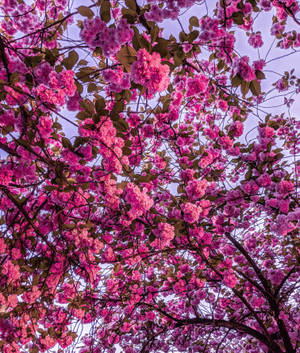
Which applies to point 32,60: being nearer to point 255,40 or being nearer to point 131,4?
point 131,4

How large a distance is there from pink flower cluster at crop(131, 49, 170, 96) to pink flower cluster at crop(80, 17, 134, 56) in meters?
0.33

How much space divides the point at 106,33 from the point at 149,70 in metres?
0.56

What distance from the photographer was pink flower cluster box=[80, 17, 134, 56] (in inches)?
73.6

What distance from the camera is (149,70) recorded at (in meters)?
1.74

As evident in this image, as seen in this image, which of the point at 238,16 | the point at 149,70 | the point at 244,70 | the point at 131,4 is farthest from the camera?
the point at 238,16

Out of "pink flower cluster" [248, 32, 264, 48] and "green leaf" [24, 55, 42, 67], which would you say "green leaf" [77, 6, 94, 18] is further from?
"pink flower cluster" [248, 32, 264, 48]

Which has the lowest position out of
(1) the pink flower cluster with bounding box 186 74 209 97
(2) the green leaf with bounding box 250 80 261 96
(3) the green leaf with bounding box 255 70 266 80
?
(2) the green leaf with bounding box 250 80 261 96

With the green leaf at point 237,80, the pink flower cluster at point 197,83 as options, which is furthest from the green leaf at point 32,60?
the green leaf at point 237,80

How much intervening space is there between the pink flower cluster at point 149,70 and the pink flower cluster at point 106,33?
330 millimetres

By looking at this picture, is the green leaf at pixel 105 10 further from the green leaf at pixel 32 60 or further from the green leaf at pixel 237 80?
the green leaf at pixel 237 80

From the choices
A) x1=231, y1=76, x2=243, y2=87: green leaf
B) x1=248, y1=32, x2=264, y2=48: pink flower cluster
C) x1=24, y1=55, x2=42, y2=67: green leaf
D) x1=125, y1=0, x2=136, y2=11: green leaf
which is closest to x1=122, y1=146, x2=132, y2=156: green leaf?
x1=24, y1=55, x2=42, y2=67: green leaf

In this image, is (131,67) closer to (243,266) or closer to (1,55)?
(1,55)

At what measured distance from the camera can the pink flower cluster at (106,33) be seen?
6.13 ft

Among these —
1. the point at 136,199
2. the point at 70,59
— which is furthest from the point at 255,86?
the point at 70,59
